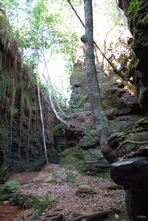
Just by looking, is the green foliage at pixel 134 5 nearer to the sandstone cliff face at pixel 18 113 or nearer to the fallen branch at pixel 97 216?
the fallen branch at pixel 97 216

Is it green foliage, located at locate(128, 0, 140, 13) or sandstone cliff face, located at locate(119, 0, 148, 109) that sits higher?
green foliage, located at locate(128, 0, 140, 13)

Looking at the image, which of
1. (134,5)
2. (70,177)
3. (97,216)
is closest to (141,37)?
(134,5)

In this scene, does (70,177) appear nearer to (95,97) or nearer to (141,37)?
(95,97)

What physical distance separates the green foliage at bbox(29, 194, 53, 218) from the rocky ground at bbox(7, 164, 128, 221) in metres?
0.14

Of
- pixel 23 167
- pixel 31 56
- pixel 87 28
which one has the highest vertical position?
A: pixel 31 56

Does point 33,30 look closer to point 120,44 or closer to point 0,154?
point 120,44

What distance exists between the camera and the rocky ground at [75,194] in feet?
14.5

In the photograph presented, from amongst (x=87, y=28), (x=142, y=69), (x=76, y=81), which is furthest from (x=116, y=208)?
(x=76, y=81)

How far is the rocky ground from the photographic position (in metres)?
4.41

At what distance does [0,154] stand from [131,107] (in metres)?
5.89

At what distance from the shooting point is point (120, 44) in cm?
1179

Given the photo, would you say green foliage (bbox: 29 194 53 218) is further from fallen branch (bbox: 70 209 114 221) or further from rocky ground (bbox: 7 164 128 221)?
fallen branch (bbox: 70 209 114 221)

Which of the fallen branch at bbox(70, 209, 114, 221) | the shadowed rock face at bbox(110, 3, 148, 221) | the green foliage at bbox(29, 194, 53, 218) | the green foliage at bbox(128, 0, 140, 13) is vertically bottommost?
the green foliage at bbox(29, 194, 53, 218)

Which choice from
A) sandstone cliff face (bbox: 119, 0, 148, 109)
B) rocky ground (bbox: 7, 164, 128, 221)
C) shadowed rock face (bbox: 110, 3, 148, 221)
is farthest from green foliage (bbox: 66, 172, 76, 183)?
sandstone cliff face (bbox: 119, 0, 148, 109)
